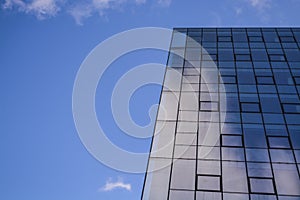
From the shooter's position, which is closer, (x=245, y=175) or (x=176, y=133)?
(x=245, y=175)

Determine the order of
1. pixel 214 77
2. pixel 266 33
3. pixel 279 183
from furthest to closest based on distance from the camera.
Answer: pixel 266 33, pixel 214 77, pixel 279 183

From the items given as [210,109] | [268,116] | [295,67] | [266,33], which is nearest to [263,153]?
[268,116]

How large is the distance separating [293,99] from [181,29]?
1283 cm

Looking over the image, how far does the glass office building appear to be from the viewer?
55.2 feet

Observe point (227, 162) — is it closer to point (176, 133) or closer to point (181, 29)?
point (176, 133)

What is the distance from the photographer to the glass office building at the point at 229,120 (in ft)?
55.2

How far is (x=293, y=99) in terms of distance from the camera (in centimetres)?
2181

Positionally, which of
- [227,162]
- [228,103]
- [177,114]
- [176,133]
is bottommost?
[227,162]

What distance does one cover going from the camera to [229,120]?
805 inches

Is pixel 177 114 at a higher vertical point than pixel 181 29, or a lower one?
lower

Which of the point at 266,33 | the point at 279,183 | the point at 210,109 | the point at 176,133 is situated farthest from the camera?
the point at 266,33

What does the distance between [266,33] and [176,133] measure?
14978mm

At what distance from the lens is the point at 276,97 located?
867 inches

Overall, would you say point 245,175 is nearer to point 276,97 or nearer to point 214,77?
point 276,97
